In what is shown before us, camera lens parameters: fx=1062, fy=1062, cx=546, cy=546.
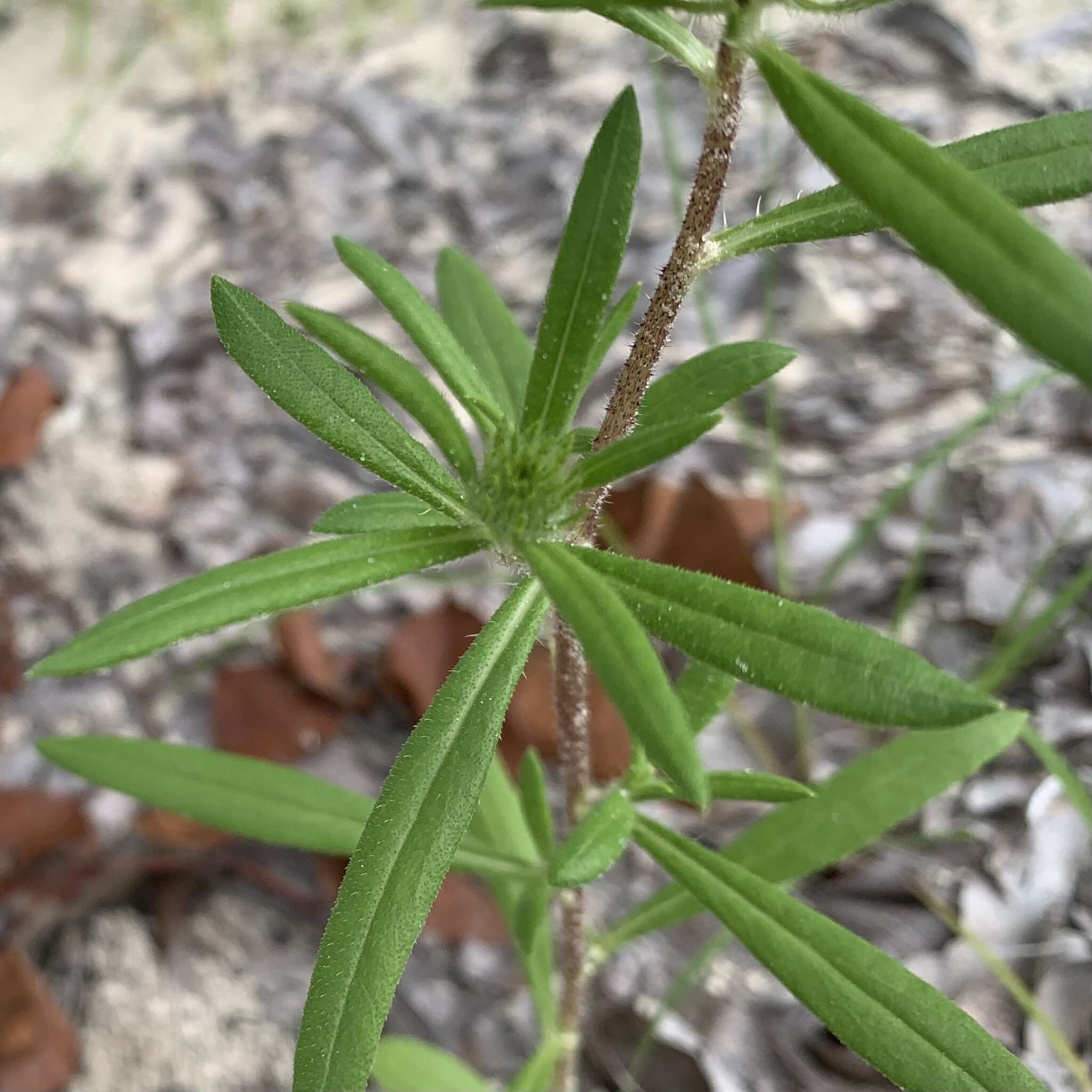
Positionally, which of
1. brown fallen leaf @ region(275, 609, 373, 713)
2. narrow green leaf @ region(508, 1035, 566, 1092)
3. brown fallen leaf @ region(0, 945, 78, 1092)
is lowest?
brown fallen leaf @ region(0, 945, 78, 1092)

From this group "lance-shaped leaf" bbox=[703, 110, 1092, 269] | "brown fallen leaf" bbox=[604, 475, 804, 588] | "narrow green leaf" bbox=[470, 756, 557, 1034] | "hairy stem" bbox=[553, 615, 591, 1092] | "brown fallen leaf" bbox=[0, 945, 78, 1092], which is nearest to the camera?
"lance-shaped leaf" bbox=[703, 110, 1092, 269]

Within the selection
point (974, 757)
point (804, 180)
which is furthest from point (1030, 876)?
point (804, 180)

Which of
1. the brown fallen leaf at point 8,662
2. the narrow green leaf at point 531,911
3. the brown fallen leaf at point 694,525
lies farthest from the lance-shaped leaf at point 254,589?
the brown fallen leaf at point 8,662

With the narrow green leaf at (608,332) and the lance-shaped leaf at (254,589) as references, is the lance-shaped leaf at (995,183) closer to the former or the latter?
the narrow green leaf at (608,332)

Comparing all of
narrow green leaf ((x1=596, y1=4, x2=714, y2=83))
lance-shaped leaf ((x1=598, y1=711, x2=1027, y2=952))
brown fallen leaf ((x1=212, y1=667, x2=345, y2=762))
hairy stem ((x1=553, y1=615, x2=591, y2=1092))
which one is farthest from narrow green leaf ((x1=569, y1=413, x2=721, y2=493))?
brown fallen leaf ((x1=212, y1=667, x2=345, y2=762))

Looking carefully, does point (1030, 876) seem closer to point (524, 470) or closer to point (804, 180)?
point (524, 470)

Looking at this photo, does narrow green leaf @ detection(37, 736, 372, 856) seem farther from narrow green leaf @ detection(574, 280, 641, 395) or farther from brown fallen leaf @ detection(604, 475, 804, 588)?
brown fallen leaf @ detection(604, 475, 804, 588)

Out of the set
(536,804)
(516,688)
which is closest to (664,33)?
(536,804)
